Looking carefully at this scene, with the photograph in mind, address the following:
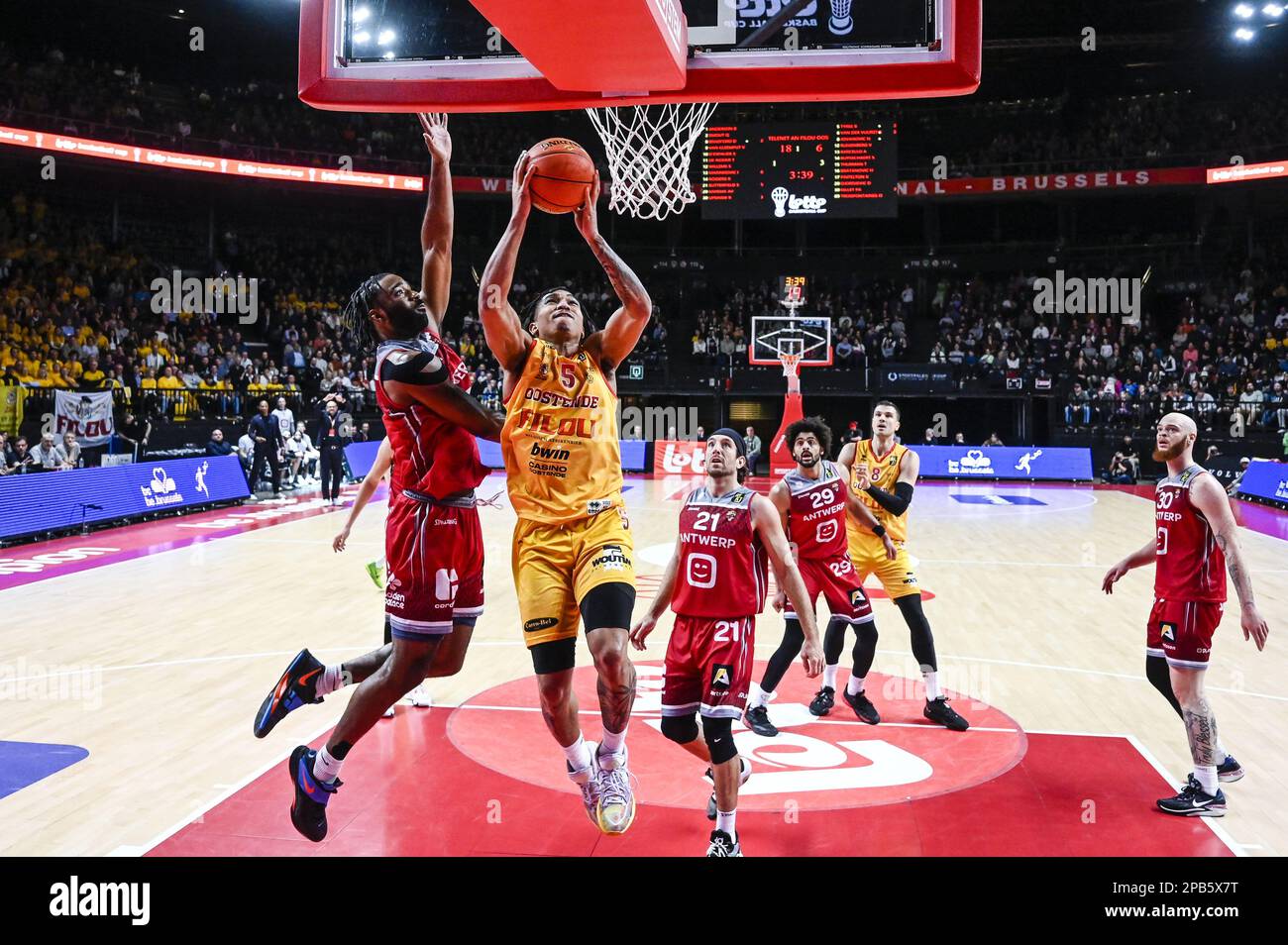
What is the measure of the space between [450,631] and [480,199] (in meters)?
28.2

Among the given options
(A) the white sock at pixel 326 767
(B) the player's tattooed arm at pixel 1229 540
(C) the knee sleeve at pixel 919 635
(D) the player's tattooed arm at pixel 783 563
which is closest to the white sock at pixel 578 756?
(A) the white sock at pixel 326 767

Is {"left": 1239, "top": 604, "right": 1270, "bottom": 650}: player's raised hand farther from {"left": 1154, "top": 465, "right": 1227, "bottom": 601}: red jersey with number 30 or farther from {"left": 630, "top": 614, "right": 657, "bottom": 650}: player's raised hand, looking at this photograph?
{"left": 630, "top": 614, "right": 657, "bottom": 650}: player's raised hand

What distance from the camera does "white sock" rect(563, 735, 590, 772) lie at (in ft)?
13.4

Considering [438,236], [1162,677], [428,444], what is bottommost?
[1162,677]

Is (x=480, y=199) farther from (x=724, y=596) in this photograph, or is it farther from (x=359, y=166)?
(x=724, y=596)

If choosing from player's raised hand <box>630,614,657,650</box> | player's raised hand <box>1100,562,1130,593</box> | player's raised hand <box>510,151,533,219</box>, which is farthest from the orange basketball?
player's raised hand <box>1100,562,1130,593</box>

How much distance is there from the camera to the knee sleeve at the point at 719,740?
163 inches

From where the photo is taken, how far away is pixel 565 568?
4.04 meters

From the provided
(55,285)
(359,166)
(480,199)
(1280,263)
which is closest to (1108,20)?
(1280,263)

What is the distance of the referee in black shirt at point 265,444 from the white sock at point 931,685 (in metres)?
14.0

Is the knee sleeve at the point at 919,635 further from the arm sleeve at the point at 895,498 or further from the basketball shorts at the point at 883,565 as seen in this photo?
the arm sleeve at the point at 895,498

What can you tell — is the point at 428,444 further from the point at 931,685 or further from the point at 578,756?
the point at 931,685

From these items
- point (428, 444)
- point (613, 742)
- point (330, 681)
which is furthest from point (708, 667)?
point (330, 681)

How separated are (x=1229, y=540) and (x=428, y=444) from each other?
3.66 m
